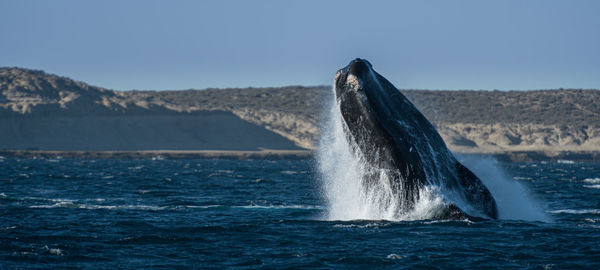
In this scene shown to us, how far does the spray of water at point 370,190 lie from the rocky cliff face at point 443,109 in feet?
303

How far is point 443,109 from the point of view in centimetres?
15650

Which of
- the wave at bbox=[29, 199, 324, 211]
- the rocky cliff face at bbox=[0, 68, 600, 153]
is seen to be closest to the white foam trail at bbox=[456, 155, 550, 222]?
the wave at bbox=[29, 199, 324, 211]

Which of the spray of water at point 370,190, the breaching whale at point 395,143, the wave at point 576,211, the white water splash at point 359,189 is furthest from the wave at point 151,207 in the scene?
the breaching whale at point 395,143

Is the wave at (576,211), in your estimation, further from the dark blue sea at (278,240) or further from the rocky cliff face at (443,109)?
the rocky cliff face at (443,109)

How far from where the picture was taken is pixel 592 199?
25.8 m

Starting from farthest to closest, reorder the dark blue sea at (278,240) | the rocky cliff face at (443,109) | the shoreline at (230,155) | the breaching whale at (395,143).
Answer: the rocky cliff face at (443,109)
the shoreline at (230,155)
the breaching whale at (395,143)
the dark blue sea at (278,240)

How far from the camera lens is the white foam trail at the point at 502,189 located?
1656 centimetres

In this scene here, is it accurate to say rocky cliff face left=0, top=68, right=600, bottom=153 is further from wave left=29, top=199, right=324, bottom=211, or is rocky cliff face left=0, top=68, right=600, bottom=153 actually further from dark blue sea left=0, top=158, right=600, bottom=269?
dark blue sea left=0, top=158, right=600, bottom=269

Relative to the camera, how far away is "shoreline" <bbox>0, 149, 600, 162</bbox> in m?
99.6

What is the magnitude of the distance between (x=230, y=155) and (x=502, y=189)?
93.6 metres

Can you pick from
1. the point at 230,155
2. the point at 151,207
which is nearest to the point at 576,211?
the point at 151,207

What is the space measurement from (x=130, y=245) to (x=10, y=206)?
8.96 meters

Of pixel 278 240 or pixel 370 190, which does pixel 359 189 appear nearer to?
pixel 370 190

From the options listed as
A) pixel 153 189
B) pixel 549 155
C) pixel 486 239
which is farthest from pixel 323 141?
pixel 549 155
